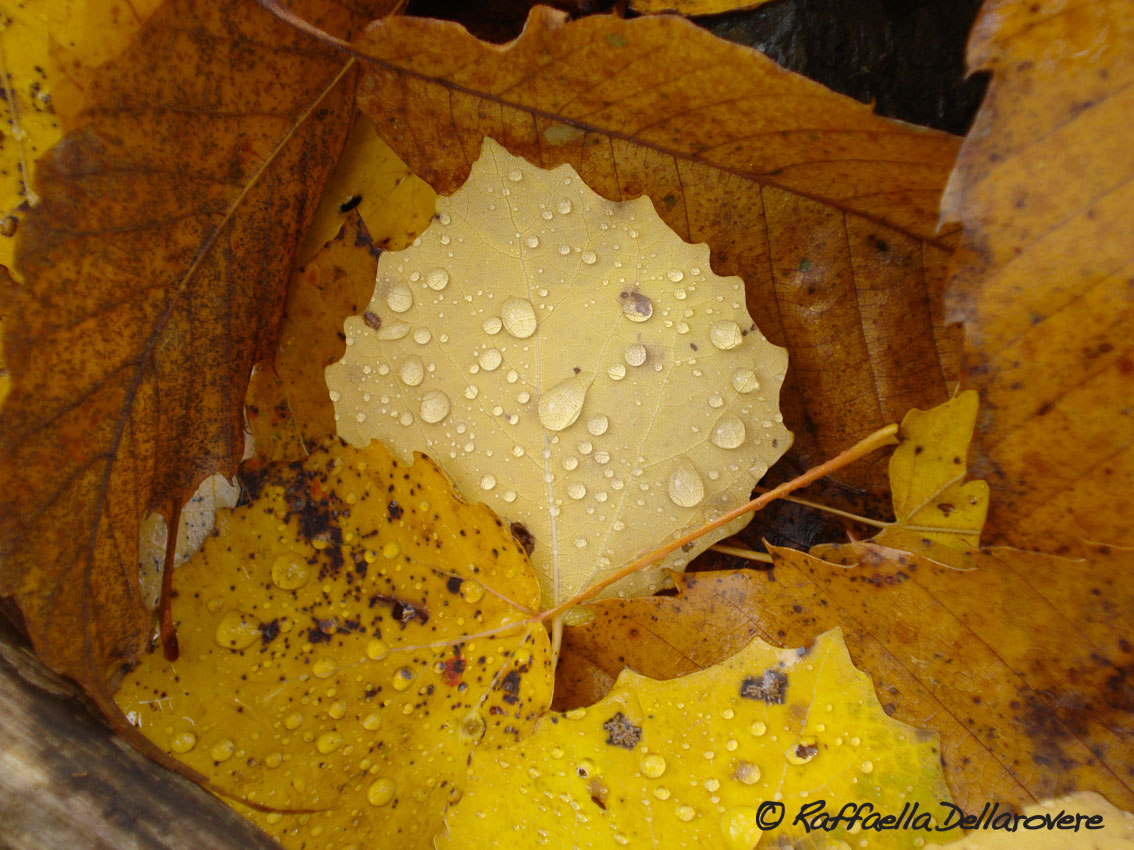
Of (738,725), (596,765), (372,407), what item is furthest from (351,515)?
(738,725)

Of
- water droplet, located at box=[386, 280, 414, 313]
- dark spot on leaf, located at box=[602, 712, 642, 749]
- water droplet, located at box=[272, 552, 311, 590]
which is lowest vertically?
dark spot on leaf, located at box=[602, 712, 642, 749]

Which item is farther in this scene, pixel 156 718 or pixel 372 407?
pixel 372 407

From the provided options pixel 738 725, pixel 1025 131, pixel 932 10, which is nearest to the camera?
pixel 1025 131

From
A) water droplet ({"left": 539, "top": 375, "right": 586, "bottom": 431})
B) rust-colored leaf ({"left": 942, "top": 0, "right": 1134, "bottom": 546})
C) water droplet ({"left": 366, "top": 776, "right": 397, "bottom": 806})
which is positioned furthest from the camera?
water droplet ({"left": 539, "top": 375, "right": 586, "bottom": 431})

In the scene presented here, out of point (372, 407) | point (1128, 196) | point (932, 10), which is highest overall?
Result: point (932, 10)

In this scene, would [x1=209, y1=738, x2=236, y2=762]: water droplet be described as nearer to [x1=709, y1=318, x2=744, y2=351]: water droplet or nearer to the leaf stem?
the leaf stem

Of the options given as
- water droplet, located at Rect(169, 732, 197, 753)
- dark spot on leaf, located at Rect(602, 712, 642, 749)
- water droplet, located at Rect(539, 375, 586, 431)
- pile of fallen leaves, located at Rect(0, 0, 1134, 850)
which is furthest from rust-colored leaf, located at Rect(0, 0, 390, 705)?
dark spot on leaf, located at Rect(602, 712, 642, 749)

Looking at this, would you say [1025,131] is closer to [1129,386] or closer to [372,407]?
[1129,386]
